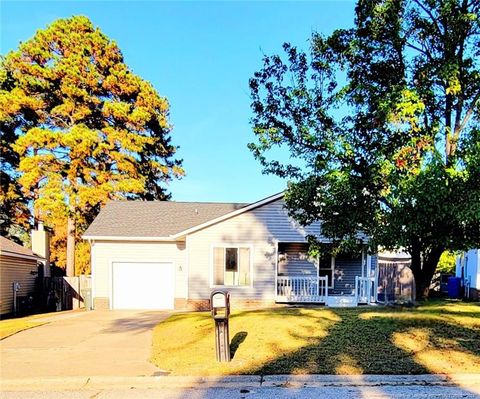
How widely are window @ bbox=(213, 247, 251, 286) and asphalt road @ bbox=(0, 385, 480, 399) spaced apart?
10030 millimetres

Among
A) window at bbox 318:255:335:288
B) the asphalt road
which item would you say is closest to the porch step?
window at bbox 318:255:335:288

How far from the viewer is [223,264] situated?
15.6 meters

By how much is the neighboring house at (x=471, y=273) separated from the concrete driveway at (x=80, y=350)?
599 inches

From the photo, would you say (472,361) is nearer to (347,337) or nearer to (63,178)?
(347,337)

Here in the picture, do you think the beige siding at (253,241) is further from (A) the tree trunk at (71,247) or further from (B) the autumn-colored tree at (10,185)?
(B) the autumn-colored tree at (10,185)

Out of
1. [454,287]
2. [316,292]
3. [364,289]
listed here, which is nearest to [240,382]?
[316,292]

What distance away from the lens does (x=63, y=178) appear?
24.1 metres

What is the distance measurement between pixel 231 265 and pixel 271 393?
1033 centimetres

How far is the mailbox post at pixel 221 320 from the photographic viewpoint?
21.6ft

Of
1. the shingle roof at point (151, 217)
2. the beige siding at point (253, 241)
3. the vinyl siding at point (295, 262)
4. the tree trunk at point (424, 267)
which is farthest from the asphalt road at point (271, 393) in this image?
the shingle roof at point (151, 217)

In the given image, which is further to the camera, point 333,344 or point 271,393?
point 333,344

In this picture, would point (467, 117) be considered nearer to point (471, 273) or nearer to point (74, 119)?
point (471, 273)

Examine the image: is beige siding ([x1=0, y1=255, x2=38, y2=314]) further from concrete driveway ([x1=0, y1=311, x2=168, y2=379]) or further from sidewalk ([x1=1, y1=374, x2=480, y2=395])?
sidewalk ([x1=1, y1=374, x2=480, y2=395])

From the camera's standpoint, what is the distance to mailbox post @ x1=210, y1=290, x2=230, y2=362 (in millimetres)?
6574
